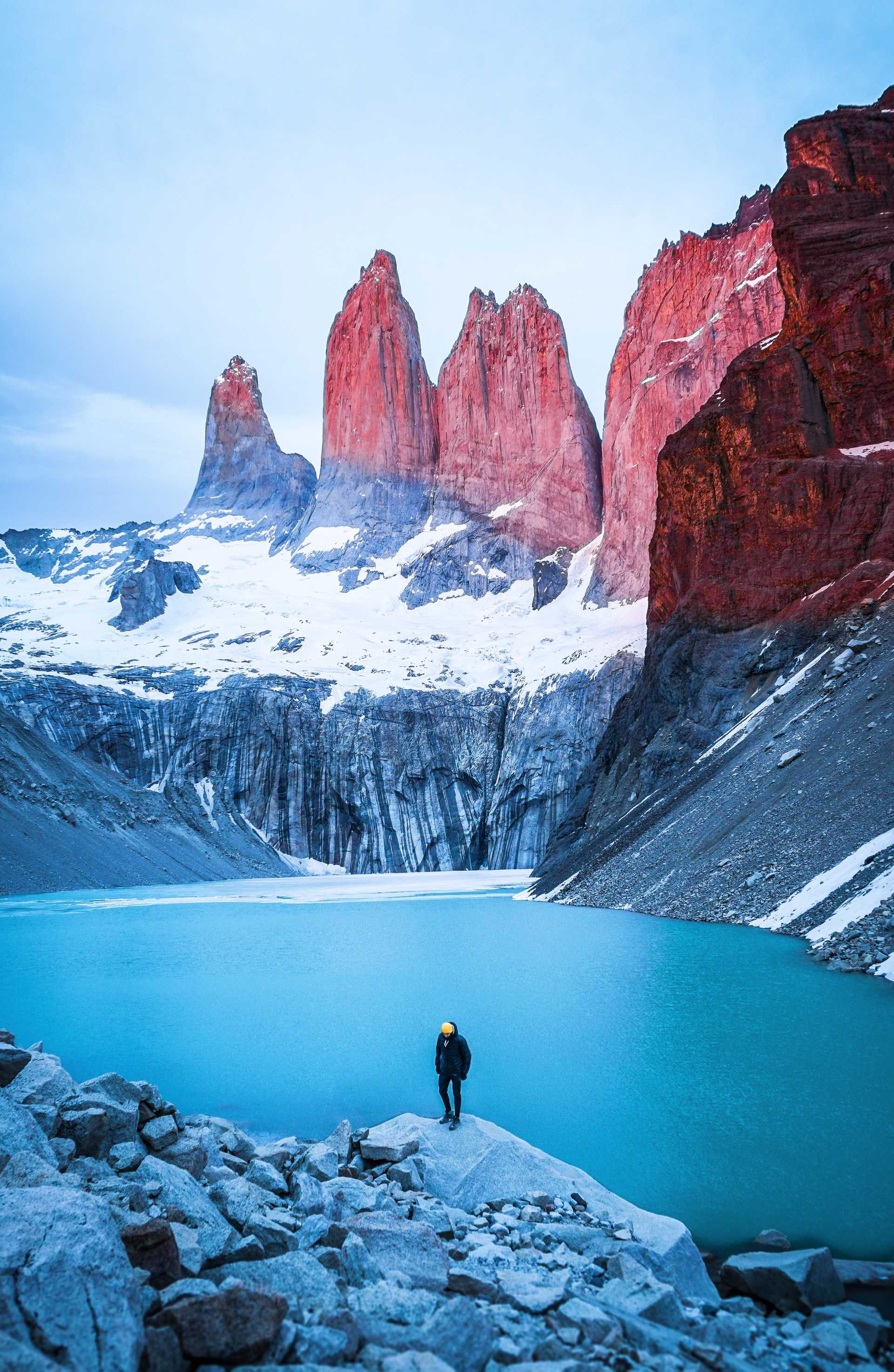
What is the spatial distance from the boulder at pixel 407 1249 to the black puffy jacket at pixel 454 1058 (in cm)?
283

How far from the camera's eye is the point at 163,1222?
16.1ft

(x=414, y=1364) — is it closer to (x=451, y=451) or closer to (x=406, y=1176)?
(x=406, y=1176)

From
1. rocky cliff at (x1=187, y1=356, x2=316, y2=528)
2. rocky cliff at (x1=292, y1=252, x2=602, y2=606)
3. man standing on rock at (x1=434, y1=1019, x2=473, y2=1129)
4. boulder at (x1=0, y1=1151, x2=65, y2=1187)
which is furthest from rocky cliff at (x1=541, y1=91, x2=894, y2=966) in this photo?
rocky cliff at (x1=187, y1=356, x2=316, y2=528)

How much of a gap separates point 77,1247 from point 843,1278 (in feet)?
16.3

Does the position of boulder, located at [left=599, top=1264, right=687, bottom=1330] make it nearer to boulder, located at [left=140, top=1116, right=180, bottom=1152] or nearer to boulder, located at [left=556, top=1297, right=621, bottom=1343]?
boulder, located at [left=556, top=1297, right=621, bottom=1343]

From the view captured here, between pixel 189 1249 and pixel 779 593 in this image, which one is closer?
pixel 189 1249

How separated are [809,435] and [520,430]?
7789 centimetres

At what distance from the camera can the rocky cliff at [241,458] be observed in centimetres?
15050

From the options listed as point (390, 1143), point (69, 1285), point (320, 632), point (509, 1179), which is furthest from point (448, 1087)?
point (320, 632)

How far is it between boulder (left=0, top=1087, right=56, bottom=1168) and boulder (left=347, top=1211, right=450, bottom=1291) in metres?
2.42

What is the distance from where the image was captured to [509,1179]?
24.0 ft

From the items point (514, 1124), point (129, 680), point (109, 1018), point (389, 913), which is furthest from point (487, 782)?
point (514, 1124)

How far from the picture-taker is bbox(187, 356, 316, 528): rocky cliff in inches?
5925

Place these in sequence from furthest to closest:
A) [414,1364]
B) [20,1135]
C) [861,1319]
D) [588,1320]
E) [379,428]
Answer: [379,428] → [20,1135] → [861,1319] → [588,1320] → [414,1364]
